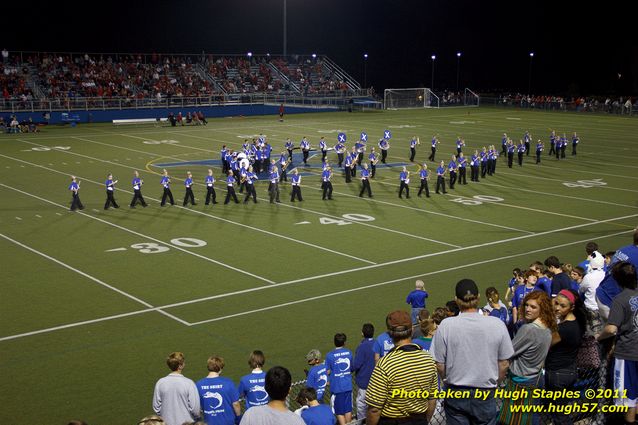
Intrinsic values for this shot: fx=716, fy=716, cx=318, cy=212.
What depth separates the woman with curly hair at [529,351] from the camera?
5.28 m

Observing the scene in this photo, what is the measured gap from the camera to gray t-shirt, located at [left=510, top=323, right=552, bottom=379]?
527 centimetres

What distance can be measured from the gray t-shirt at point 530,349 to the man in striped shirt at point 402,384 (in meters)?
1.07

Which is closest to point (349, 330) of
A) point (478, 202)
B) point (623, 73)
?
point (478, 202)

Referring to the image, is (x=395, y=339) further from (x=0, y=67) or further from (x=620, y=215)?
(x=0, y=67)

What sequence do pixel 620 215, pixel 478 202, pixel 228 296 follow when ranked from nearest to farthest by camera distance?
pixel 228 296, pixel 620 215, pixel 478 202

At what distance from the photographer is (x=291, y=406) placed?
28.0 feet

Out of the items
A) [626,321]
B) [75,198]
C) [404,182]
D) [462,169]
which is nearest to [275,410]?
[626,321]

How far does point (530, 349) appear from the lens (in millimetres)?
5277

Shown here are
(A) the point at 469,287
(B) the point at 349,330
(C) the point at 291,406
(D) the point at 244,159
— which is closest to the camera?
(A) the point at 469,287

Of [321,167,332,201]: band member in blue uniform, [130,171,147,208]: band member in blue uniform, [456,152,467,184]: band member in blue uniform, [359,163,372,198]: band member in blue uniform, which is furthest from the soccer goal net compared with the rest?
[130,171,147,208]: band member in blue uniform

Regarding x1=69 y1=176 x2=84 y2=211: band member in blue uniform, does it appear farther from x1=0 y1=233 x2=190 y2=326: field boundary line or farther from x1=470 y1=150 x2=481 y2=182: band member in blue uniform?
x1=470 y1=150 x2=481 y2=182: band member in blue uniform

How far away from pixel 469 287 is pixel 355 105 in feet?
192

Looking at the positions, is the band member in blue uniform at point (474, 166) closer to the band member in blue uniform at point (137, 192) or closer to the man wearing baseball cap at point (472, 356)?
the band member in blue uniform at point (137, 192)

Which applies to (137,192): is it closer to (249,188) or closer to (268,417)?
(249,188)
